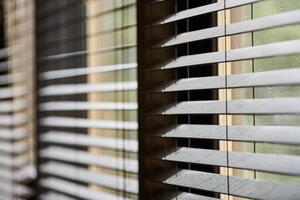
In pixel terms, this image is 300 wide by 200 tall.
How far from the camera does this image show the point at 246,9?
90 centimetres

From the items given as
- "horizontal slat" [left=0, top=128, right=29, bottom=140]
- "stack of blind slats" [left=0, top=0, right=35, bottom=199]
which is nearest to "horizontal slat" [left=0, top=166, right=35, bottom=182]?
"stack of blind slats" [left=0, top=0, right=35, bottom=199]

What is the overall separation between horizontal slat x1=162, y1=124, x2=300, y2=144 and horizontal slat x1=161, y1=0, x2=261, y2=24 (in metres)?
0.21

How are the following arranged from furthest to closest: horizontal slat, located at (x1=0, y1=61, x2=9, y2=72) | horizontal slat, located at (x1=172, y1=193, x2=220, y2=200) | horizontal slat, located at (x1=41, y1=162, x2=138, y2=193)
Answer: horizontal slat, located at (x1=0, y1=61, x2=9, y2=72) → horizontal slat, located at (x1=41, y1=162, x2=138, y2=193) → horizontal slat, located at (x1=172, y1=193, x2=220, y2=200)

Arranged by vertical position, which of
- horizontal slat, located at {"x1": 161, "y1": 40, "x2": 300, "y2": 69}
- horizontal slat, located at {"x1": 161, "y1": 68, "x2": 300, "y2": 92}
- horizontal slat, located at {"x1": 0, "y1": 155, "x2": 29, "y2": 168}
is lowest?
horizontal slat, located at {"x1": 0, "y1": 155, "x2": 29, "y2": 168}

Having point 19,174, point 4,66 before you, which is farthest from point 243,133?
point 4,66

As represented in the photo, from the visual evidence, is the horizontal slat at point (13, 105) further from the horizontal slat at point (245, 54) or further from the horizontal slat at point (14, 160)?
the horizontal slat at point (245, 54)

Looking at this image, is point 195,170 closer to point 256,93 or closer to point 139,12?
point 256,93

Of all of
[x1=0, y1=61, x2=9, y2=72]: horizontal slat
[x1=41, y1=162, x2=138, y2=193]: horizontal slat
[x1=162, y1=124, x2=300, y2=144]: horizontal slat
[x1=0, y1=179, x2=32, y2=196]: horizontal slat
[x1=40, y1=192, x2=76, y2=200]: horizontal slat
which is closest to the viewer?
[x1=162, y1=124, x2=300, y2=144]: horizontal slat

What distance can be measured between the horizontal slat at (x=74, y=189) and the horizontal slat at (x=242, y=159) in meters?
0.35

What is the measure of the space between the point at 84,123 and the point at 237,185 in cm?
66

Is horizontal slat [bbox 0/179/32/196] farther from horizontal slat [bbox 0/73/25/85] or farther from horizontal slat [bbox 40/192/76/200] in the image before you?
horizontal slat [bbox 0/73/25/85]

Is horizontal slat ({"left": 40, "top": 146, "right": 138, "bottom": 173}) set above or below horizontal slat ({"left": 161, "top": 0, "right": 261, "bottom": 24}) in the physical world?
below

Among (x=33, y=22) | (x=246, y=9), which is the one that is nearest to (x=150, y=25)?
(x=246, y=9)

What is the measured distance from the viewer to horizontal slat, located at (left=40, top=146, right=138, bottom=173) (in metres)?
1.21
